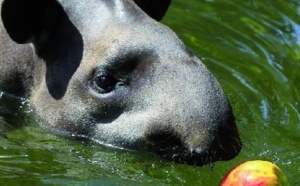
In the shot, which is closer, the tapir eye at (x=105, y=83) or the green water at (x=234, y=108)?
the green water at (x=234, y=108)

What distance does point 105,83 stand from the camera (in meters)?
7.69

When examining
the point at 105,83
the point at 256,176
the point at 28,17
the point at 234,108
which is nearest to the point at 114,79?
the point at 105,83

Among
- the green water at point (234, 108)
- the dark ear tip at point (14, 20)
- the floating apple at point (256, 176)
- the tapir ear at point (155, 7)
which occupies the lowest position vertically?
the green water at point (234, 108)

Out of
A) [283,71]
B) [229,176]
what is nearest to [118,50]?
[229,176]

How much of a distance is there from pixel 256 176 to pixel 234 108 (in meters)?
3.12

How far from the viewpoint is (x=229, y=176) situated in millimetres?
6297

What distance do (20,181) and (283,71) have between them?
14.0ft

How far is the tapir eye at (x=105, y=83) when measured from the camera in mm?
7676

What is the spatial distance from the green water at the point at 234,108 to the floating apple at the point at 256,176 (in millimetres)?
1078

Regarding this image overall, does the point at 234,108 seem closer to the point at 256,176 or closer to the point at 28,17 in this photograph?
the point at 28,17

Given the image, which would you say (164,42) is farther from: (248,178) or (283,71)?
(283,71)

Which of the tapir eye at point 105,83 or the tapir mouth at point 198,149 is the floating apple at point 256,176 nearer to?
the tapir mouth at point 198,149

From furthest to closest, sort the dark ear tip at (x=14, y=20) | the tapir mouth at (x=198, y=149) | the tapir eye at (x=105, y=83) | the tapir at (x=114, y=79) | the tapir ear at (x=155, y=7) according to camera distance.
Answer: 1. the tapir ear at (x=155, y=7)
2. the dark ear tip at (x=14, y=20)
3. the tapir eye at (x=105, y=83)
4. the tapir at (x=114, y=79)
5. the tapir mouth at (x=198, y=149)

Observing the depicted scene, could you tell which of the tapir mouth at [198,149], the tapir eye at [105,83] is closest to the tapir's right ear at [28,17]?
the tapir eye at [105,83]
